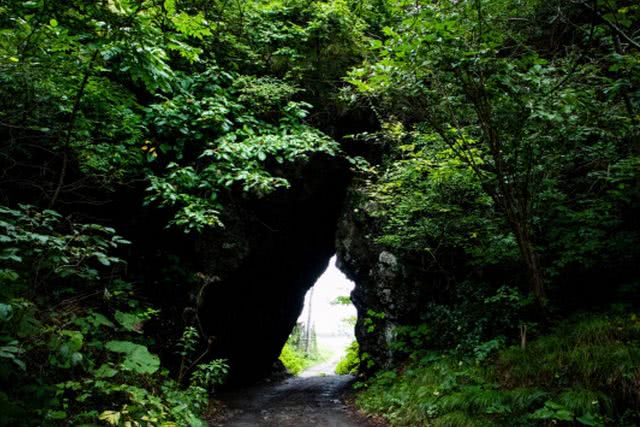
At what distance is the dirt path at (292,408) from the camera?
23.1ft

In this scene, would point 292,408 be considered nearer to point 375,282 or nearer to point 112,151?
point 375,282

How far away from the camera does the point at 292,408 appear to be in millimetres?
8242

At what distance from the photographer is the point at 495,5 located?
5.21 meters

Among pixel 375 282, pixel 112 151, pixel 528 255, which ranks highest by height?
pixel 112 151

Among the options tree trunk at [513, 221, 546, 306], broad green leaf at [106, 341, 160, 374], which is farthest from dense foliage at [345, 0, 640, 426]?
broad green leaf at [106, 341, 160, 374]

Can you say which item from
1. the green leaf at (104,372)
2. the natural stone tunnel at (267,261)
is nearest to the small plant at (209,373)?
the green leaf at (104,372)

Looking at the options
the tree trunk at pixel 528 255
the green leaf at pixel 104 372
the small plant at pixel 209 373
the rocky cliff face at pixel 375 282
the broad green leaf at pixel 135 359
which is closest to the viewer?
the green leaf at pixel 104 372

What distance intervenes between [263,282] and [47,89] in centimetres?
841

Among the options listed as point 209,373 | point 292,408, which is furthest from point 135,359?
point 292,408

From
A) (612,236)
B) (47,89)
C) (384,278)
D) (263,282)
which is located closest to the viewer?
(47,89)

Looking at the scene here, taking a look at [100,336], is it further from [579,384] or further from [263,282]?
[263,282]

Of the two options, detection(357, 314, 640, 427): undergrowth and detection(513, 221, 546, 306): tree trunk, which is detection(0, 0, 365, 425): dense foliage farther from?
detection(513, 221, 546, 306): tree trunk

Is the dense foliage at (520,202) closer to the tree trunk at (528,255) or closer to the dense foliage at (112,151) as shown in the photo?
the tree trunk at (528,255)


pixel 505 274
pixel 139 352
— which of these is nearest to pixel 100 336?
pixel 139 352
